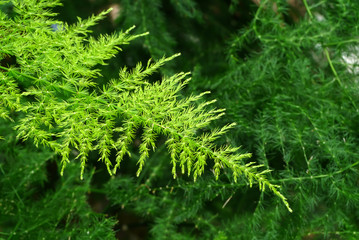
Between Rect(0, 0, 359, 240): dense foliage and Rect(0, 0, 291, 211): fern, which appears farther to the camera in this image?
Rect(0, 0, 359, 240): dense foliage

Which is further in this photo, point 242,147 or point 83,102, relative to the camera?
point 242,147

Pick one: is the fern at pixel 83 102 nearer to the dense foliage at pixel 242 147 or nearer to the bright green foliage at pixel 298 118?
the dense foliage at pixel 242 147

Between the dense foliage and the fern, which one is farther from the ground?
the fern

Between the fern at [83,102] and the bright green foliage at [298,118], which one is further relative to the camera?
the bright green foliage at [298,118]

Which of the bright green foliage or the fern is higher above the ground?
the fern

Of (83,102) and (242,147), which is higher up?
(83,102)

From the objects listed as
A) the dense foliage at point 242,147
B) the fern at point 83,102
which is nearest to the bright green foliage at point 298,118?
the dense foliage at point 242,147

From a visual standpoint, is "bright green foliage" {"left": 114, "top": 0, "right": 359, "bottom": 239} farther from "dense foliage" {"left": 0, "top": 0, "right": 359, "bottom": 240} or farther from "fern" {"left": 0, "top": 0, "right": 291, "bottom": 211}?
"fern" {"left": 0, "top": 0, "right": 291, "bottom": 211}

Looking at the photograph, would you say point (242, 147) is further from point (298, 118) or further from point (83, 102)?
point (83, 102)

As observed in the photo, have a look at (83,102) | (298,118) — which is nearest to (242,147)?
(298,118)

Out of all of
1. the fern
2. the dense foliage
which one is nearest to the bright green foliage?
the dense foliage

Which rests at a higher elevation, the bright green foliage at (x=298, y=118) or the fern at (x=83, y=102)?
the fern at (x=83, y=102)

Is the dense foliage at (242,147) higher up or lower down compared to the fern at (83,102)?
lower down
